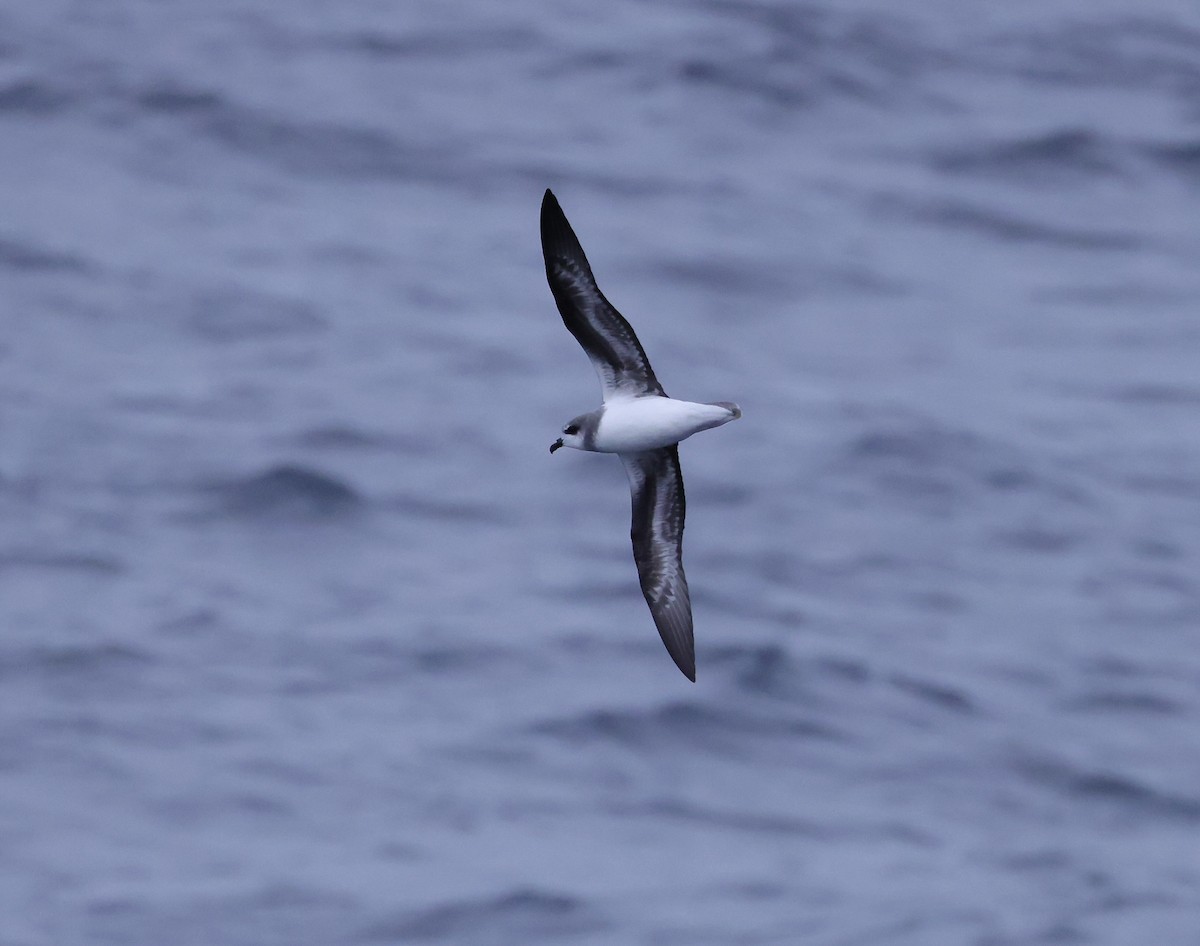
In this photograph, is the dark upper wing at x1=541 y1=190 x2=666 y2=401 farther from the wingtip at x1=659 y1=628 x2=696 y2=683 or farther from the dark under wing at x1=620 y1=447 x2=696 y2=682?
the wingtip at x1=659 y1=628 x2=696 y2=683

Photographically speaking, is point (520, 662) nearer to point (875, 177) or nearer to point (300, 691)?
point (300, 691)

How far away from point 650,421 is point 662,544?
1212 millimetres

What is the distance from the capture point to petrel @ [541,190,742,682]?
10.5m

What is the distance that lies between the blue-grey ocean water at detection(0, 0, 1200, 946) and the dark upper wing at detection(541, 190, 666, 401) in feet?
26.4

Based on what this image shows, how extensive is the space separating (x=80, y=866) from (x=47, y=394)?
8.87 meters

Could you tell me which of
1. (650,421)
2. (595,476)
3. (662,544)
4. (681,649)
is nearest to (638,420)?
(650,421)

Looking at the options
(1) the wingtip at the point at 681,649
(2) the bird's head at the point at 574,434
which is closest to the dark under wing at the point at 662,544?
(1) the wingtip at the point at 681,649

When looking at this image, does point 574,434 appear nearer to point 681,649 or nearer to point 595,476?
point 681,649

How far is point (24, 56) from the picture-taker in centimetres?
3316

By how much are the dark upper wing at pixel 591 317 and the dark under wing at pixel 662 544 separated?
2.32 feet

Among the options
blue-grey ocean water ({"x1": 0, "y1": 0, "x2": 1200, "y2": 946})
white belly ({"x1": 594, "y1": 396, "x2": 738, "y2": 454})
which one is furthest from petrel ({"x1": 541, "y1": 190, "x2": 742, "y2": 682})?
blue-grey ocean water ({"x1": 0, "y1": 0, "x2": 1200, "y2": 946})

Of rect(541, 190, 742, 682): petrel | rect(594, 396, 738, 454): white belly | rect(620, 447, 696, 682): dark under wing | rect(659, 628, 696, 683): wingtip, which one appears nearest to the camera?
rect(594, 396, 738, 454): white belly

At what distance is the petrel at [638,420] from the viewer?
10.5 meters

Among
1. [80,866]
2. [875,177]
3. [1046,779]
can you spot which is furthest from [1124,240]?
[80,866]
